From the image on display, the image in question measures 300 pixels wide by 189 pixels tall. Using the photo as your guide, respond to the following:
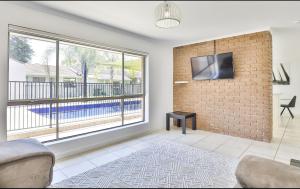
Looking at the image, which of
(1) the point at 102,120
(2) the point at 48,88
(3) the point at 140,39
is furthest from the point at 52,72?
(3) the point at 140,39


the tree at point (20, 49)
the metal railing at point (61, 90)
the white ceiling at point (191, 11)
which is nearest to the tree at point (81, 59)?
the metal railing at point (61, 90)

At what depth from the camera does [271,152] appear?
2.75 meters

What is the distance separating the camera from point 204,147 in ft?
9.62

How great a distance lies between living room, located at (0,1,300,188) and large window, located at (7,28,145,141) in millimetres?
16

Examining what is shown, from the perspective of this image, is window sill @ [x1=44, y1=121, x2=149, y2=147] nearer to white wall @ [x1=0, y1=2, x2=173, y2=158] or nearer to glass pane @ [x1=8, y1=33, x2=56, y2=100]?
white wall @ [x1=0, y1=2, x2=173, y2=158]

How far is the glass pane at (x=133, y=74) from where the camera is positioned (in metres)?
3.59

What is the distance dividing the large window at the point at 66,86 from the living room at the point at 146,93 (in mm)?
16

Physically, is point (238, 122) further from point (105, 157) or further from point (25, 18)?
point (25, 18)

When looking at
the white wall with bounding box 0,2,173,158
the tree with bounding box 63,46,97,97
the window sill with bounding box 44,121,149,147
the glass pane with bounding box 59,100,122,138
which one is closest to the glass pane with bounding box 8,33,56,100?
the white wall with bounding box 0,2,173,158

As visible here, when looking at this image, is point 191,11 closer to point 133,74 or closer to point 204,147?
point 204,147

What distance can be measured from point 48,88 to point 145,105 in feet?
6.74

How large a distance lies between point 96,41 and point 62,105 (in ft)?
3.91

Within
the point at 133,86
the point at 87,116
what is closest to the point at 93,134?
the point at 87,116

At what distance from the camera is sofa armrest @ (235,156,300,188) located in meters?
0.79
